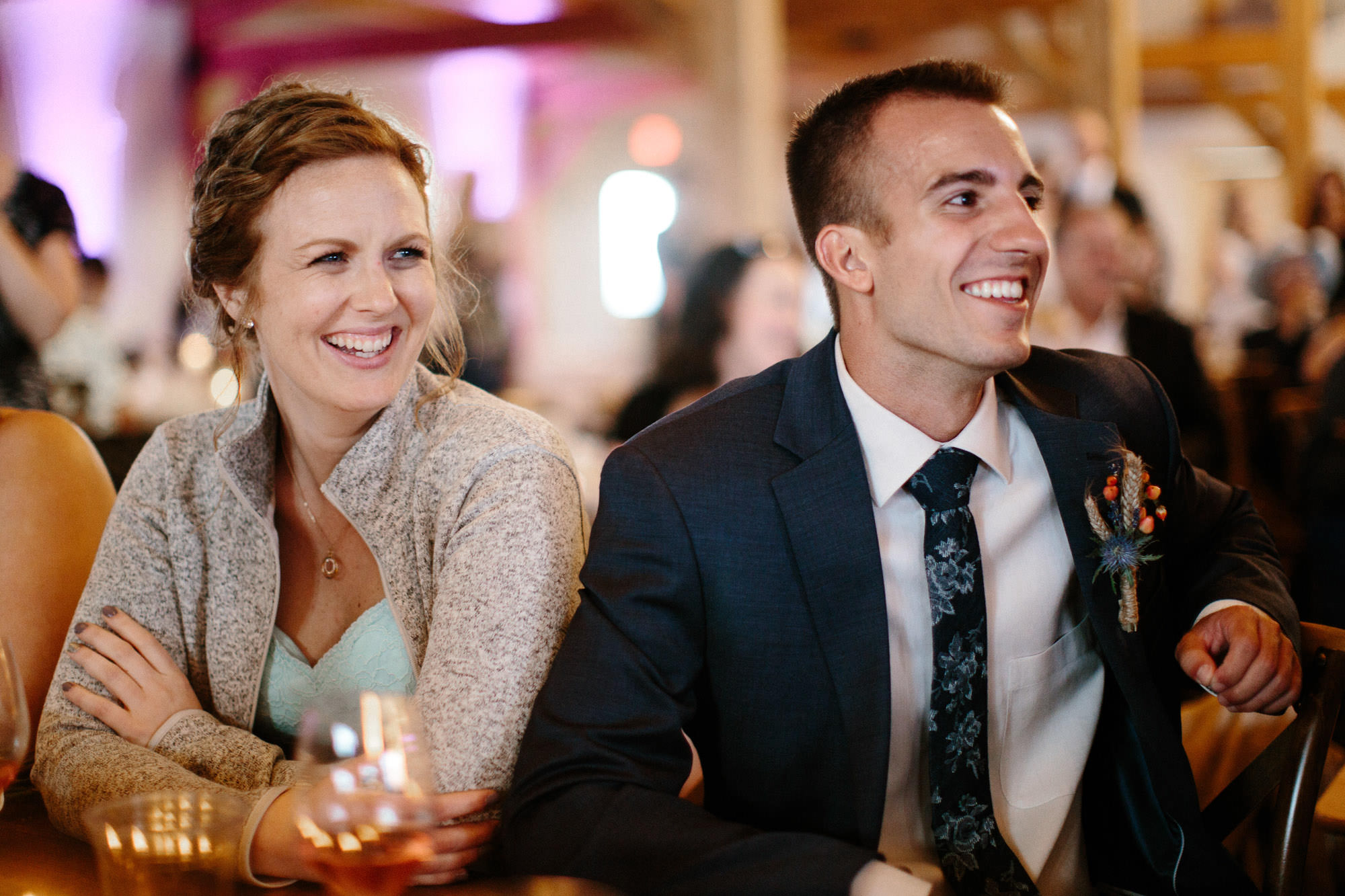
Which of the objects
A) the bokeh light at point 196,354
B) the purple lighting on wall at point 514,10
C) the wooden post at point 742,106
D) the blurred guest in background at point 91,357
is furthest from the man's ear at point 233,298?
the purple lighting on wall at point 514,10

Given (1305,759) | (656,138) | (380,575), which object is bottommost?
(1305,759)

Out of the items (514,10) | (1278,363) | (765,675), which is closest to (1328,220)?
(1278,363)

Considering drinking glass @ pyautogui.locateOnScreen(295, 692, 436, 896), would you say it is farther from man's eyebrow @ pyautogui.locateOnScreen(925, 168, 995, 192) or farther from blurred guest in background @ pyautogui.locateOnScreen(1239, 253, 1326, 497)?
blurred guest in background @ pyautogui.locateOnScreen(1239, 253, 1326, 497)

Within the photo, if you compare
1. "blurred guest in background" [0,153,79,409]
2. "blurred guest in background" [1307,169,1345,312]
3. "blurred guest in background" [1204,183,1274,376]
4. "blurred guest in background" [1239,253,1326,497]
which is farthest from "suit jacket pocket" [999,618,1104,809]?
"blurred guest in background" [1204,183,1274,376]

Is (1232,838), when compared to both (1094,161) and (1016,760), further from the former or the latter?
(1094,161)

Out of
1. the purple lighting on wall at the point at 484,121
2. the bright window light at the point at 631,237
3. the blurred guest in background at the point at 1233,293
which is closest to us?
the blurred guest in background at the point at 1233,293

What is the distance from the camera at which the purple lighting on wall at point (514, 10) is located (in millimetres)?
7824

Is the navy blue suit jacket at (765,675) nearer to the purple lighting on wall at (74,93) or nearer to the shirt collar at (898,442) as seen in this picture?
the shirt collar at (898,442)

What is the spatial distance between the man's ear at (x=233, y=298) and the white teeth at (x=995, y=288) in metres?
0.98

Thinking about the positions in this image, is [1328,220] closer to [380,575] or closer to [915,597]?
[915,597]

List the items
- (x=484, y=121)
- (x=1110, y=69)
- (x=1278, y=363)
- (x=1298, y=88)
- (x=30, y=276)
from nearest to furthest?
(x=30, y=276)
(x=1278, y=363)
(x=1110, y=69)
(x=1298, y=88)
(x=484, y=121)

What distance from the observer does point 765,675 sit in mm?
1283

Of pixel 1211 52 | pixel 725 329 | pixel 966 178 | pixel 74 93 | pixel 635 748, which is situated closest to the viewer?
pixel 635 748

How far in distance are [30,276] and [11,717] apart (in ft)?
5.31
